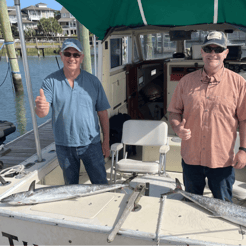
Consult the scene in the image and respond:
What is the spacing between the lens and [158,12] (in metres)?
2.96

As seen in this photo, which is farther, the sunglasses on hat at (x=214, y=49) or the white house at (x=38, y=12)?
the white house at (x=38, y=12)

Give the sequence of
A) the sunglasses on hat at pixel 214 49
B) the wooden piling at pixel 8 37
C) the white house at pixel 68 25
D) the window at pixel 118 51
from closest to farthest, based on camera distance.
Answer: the sunglasses on hat at pixel 214 49, the window at pixel 118 51, the wooden piling at pixel 8 37, the white house at pixel 68 25

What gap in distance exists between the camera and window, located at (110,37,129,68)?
460 centimetres

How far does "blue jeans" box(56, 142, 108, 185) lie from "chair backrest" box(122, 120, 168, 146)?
110 cm

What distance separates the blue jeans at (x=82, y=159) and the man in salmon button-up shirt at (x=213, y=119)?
84 cm

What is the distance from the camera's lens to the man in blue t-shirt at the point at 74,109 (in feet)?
7.88

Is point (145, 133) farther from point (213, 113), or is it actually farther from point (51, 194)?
point (51, 194)

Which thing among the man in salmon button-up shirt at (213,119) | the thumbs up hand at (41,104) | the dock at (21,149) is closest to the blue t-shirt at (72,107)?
the thumbs up hand at (41,104)

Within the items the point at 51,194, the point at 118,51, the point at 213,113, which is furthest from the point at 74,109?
the point at 118,51

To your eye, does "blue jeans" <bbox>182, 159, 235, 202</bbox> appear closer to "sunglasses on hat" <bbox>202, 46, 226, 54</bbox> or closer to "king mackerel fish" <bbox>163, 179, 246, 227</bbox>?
"king mackerel fish" <bbox>163, 179, 246, 227</bbox>

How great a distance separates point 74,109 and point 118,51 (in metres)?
2.77

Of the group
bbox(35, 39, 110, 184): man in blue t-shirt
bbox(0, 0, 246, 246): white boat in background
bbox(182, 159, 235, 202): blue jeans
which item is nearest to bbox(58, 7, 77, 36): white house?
bbox(0, 0, 246, 246): white boat in background

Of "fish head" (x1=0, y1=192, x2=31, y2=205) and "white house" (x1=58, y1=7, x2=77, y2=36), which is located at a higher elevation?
"white house" (x1=58, y1=7, x2=77, y2=36)

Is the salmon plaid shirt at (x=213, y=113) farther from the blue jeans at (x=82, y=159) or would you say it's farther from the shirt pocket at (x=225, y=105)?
the blue jeans at (x=82, y=159)
